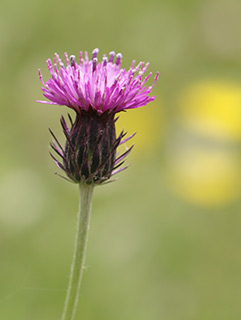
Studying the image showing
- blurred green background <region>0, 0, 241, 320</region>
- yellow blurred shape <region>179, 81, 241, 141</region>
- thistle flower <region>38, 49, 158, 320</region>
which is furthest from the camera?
yellow blurred shape <region>179, 81, 241, 141</region>

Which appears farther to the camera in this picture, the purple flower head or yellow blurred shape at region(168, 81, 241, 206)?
yellow blurred shape at region(168, 81, 241, 206)

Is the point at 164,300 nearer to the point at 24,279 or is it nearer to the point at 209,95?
the point at 24,279

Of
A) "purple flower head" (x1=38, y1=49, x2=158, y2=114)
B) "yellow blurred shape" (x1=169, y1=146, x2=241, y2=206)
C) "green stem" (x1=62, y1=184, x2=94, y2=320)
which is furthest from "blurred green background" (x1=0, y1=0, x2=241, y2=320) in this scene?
"purple flower head" (x1=38, y1=49, x2=158, y2=114)

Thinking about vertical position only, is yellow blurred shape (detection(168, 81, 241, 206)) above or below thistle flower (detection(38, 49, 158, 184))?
above

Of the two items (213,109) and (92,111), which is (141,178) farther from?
(92,111)

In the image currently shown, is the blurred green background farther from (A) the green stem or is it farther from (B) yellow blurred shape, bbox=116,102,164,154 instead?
(A) the green stem

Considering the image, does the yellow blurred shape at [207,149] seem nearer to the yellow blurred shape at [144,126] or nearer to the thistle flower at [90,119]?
the yellow blurred shape at [144,126]

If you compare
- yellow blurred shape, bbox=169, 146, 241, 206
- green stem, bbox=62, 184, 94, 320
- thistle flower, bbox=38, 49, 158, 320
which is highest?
yellow blurred shape, bbox=169, 146, 241, 206
